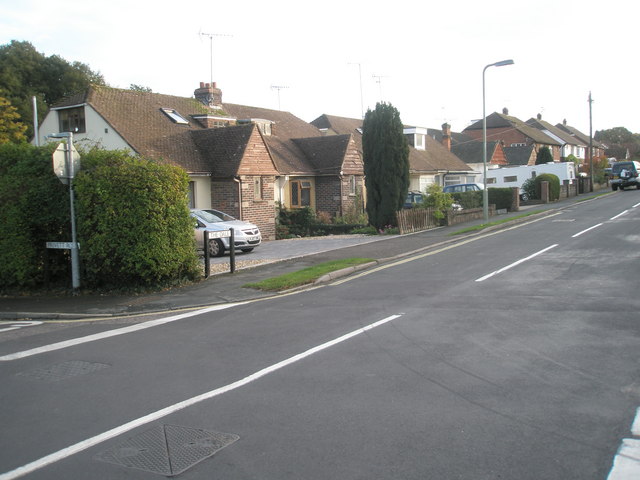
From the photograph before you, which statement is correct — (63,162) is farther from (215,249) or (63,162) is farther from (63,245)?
(215,249)

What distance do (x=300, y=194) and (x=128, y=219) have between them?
19.7 m

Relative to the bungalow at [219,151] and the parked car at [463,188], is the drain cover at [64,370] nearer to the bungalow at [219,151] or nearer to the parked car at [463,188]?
the bungalow at [219,151]

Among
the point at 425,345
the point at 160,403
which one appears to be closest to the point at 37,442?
the point at 160,403

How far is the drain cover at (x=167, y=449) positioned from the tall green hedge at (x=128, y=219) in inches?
328

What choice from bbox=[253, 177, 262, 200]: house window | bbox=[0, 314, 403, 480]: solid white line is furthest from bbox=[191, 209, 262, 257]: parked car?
bbox=[0, 314, 403, 480]: solid white line

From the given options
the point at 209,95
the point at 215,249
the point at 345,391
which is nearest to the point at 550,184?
the point at 209,95

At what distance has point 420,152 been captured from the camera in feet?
146

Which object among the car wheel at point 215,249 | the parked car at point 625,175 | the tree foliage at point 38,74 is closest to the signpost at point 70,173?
the car wheel at point 215,249

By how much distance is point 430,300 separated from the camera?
438 inches

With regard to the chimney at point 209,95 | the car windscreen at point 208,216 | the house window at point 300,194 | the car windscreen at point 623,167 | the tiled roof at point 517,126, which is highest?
the tiled roof at point 517,126

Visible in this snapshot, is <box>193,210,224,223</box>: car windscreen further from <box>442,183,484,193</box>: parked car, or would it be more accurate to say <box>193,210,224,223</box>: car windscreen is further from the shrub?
the shrub

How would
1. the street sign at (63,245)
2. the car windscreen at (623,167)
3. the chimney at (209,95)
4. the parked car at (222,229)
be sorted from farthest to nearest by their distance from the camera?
the car windscreen at (623,167), the chimney at (209,95), the parked car at (222,229), the street sign at (63,245)

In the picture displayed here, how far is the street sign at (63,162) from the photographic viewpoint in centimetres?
1318

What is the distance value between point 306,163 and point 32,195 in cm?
2048
